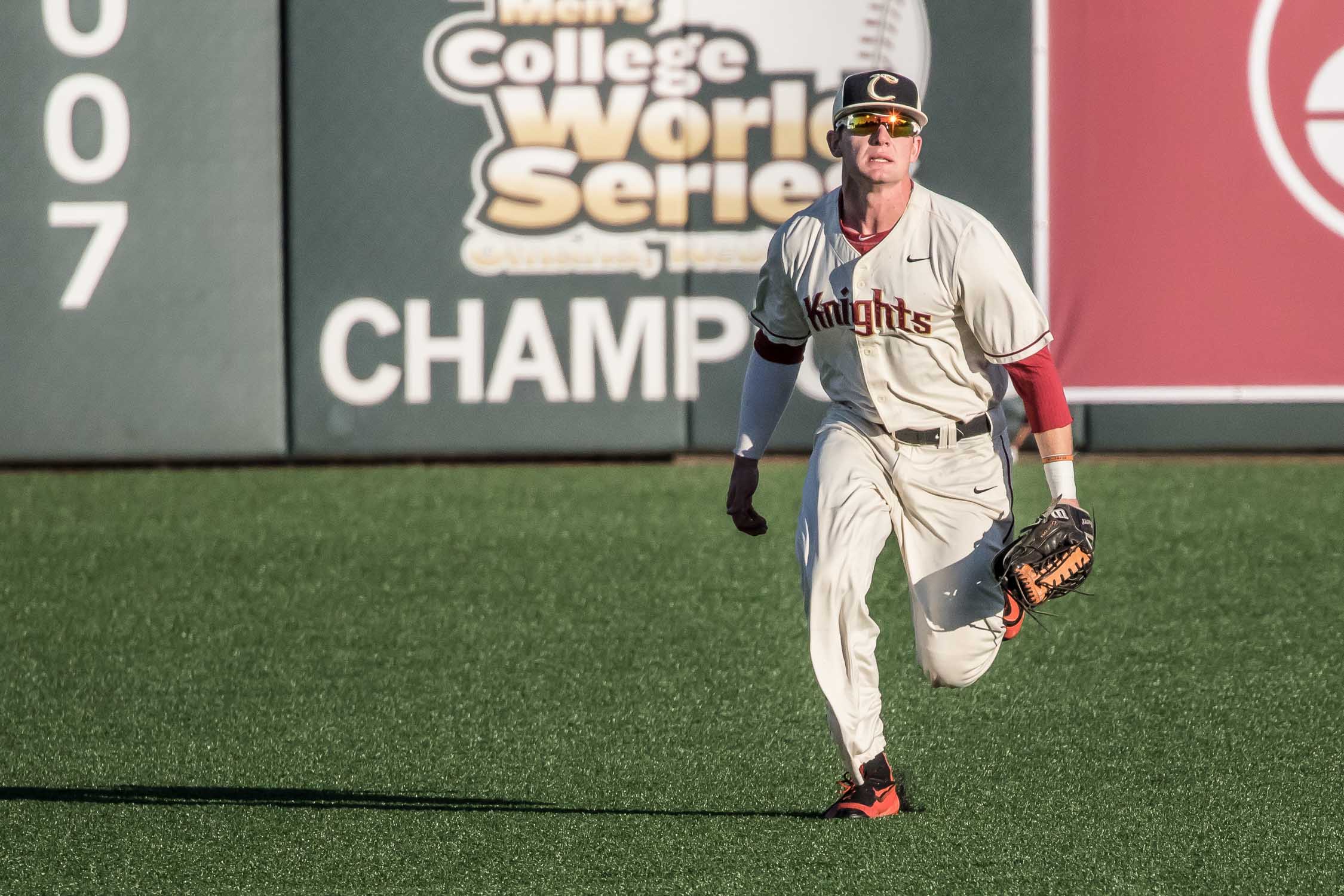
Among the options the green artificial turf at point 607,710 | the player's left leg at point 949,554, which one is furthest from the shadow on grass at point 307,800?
the player's left leg at point 949,554

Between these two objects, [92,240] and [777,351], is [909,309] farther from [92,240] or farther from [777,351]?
[92,240]

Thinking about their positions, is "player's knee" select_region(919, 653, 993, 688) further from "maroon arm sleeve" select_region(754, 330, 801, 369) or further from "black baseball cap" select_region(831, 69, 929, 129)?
"black baseball cap" select_region(831, 69, 929, 129)

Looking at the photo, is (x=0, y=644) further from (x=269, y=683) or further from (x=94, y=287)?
(x=94, y=287)

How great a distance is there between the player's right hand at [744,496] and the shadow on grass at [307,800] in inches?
28.4

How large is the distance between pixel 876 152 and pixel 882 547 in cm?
95

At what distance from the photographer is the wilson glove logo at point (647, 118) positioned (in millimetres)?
10789

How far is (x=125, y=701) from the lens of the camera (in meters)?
6.09

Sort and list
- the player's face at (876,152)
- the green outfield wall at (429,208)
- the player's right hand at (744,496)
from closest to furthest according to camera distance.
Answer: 1. the player's face at (876,152)
2. the player's right hand at (744,496)
3. the green outfield wall at (429,208)

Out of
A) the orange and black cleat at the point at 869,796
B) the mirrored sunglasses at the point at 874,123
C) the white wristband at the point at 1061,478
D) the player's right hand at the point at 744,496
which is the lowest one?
the orange and black cleat at the point at 869,796

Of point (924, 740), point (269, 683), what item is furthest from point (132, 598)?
point (924, 740)

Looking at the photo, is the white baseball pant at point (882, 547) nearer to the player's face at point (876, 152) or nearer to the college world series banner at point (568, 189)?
the player's face at point (876, 152)

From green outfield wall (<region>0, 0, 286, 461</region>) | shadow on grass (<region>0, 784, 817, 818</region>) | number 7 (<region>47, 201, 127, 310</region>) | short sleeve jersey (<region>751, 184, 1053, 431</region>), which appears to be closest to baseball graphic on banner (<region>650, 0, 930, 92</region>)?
green outfield wall (<region>0, 0, 286, 461</region>)

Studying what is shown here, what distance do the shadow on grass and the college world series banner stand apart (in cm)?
611

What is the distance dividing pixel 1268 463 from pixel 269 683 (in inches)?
261
